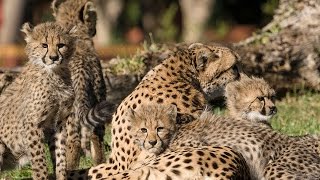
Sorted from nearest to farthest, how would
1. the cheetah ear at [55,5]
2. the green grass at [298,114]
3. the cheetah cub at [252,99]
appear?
the cheetah cub at [252,99], the green grass at [298,114], the cheetah ear at [55,5]

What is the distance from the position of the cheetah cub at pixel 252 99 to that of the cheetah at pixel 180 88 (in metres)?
0.09

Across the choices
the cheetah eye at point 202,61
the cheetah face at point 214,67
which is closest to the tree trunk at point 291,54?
the cheetah face at point 214,67

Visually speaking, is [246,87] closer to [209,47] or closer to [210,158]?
[209,47]

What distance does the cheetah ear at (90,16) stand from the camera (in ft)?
35.7

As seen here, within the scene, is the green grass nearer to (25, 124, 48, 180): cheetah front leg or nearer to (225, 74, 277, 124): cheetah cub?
(225, 74, 277, 124): cheetah cub

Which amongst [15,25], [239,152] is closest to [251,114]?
[239,152]

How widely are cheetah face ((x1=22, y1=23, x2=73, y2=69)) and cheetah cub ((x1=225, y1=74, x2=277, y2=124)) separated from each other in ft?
4.13

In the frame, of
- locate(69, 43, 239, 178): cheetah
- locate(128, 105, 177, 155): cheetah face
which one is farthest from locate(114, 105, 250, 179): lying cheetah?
locate(69, 43, 239, 178): cheetah

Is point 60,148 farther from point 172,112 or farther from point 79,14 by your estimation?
point 79,14

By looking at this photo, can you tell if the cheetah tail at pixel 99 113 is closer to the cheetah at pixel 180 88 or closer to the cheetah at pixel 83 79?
the cheetah at pixel 83 79

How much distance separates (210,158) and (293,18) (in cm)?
537

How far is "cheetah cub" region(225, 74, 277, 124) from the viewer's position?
9.16 m

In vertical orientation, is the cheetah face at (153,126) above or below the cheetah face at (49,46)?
below

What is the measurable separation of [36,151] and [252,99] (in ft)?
5.37
